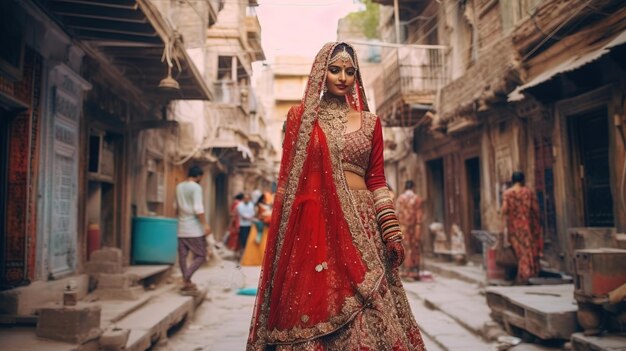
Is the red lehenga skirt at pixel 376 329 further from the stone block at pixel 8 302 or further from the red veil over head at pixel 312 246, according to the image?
the stone block at pixel 8 302

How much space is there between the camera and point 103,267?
22.7 ft

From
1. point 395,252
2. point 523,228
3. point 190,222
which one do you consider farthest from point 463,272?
point 395,252

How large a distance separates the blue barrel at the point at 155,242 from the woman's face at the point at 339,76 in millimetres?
6694

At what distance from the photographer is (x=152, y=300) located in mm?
6969

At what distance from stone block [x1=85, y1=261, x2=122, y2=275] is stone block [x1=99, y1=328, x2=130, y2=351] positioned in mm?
2462

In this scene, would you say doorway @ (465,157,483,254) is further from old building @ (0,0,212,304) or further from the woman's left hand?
the woman's left hand

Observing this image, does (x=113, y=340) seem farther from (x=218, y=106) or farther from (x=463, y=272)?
(x=218, y=106)

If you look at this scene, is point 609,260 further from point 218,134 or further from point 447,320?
point 218,134

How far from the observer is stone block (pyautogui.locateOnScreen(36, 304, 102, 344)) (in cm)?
421

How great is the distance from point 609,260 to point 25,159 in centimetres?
565

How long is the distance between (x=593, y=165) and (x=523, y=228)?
58.3 inches

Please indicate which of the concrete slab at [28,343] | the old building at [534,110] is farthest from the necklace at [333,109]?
the old building at [534,110]

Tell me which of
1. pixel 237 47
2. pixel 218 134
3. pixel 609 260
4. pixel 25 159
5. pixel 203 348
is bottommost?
pixel 203 348

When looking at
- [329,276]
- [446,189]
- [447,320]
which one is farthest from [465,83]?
[329,276]
